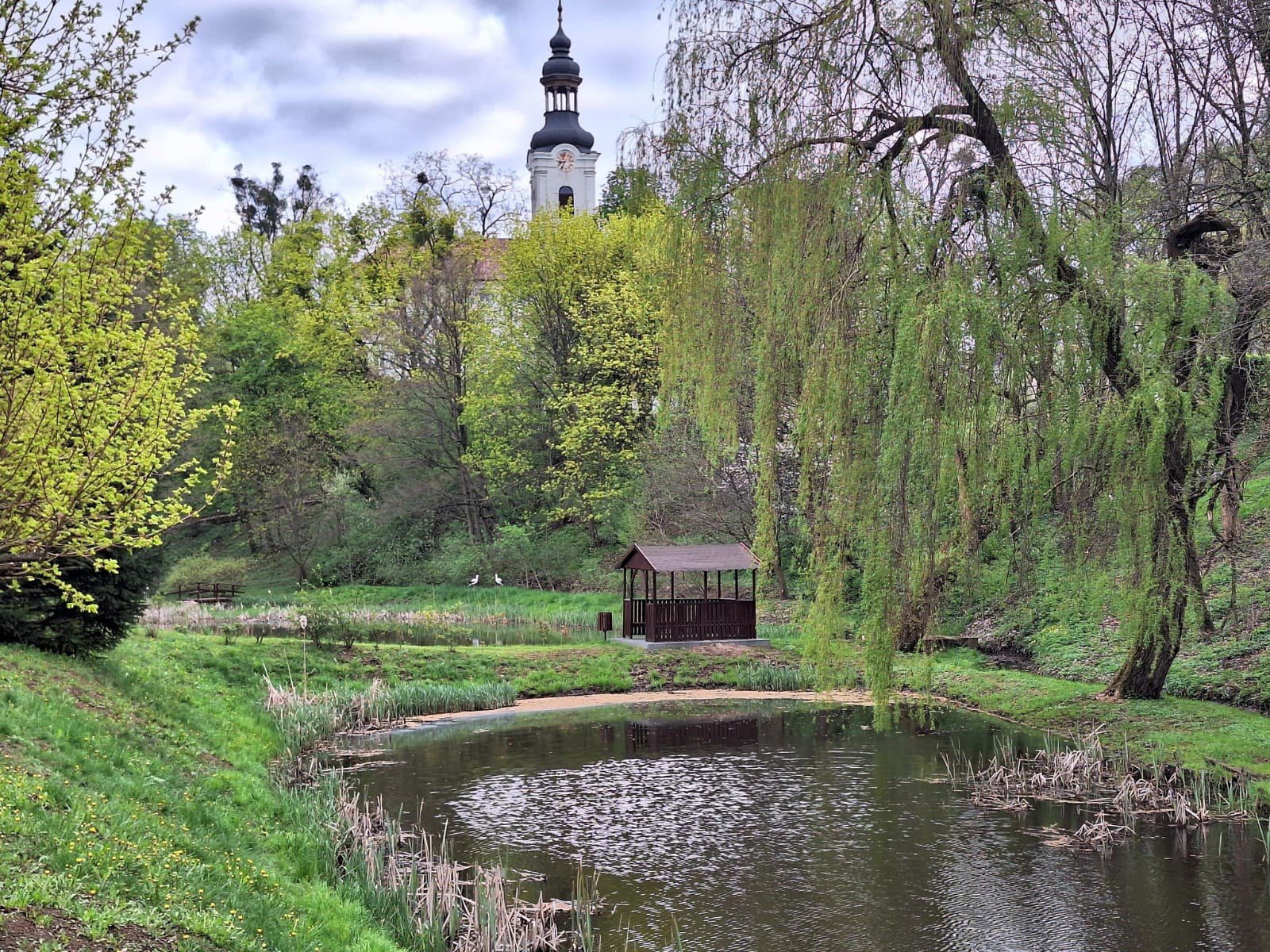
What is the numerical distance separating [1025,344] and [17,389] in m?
9.18

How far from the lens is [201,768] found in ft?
36.8

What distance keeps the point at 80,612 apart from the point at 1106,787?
1222 cm

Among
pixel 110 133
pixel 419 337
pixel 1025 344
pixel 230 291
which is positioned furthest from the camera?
pixel 230 291

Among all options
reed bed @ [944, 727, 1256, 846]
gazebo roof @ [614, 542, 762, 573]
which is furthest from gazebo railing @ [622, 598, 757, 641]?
reed bed @ [944, 727, 1256, 846]

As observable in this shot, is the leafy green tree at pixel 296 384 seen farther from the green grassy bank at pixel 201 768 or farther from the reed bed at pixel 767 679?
the reed bed at pixel 767 679

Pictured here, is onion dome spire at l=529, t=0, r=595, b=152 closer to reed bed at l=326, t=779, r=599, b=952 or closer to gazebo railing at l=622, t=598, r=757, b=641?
gazebo railing at l=622, t=598, r=757, b=641

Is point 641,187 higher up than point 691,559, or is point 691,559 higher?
point 641,187

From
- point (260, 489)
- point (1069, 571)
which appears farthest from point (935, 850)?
point (260, 489)

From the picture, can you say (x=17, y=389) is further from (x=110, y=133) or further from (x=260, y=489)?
(x=260, y=489)

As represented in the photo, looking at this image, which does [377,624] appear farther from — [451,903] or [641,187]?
[451,903]

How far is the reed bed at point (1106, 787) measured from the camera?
38.5ft

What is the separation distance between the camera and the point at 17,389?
629cm

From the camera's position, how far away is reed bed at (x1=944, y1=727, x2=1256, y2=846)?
1175 cm

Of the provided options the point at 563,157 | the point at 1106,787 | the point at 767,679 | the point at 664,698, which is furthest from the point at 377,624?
the point at 563,157
